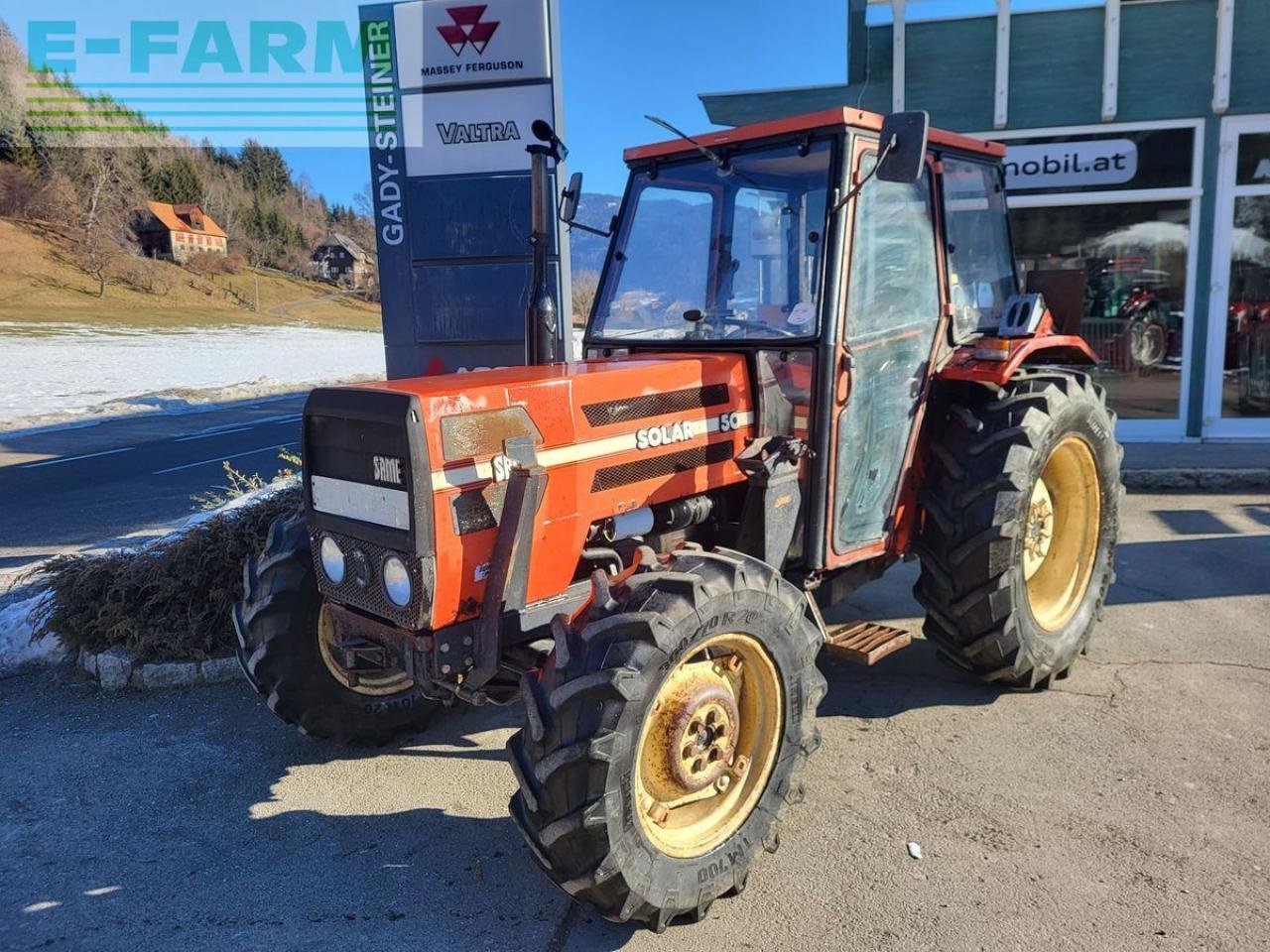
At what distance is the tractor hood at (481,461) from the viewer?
278 cm

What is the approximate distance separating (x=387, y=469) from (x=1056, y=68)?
28.7 ft

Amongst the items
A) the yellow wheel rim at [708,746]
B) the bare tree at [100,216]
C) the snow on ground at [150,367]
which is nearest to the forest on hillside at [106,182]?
the bare tree at [100,216]

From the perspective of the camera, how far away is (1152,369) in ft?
31.7

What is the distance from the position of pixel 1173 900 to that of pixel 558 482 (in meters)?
2.24

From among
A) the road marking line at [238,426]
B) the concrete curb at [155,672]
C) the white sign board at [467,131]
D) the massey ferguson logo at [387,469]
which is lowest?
the concrete curb at [155,672]

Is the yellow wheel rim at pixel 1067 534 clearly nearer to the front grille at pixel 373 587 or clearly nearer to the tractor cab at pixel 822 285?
the tractor cab at pixel 822 285

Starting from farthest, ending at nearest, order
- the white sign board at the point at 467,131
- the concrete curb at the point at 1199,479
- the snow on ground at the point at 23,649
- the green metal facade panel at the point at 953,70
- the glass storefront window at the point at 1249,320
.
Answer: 1. the glass storefront window at the point at 1249,320
2. the green metal facade panel at the point at 953,70
3. the concrete curb at the point at 1199,479
4. the white sign board at the point at 467,131
5. the snow on ground at the point at 23,649

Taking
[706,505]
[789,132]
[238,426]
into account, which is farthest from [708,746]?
[238,426]

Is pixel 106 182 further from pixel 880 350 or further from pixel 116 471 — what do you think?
pixel 880 350

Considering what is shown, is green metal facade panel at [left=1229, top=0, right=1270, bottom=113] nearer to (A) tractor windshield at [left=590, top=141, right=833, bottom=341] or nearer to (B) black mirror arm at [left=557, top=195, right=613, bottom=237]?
(A) tractor windshield at [left=590, top=141, right=833, bottom=341]

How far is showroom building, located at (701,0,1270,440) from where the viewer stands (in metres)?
8.88

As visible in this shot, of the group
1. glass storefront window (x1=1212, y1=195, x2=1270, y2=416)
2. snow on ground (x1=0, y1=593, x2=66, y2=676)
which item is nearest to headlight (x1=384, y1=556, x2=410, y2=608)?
snow on ground (x1=0, y1=593, x2=66, y2=676)

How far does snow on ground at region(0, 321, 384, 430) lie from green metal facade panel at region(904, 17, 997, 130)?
1391 cm

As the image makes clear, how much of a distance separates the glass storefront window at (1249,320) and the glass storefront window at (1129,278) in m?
0.49
